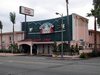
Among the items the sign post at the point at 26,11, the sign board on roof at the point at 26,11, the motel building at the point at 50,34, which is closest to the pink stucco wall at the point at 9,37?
the motel building at the point at 50,34

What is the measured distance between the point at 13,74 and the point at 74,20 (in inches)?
1441

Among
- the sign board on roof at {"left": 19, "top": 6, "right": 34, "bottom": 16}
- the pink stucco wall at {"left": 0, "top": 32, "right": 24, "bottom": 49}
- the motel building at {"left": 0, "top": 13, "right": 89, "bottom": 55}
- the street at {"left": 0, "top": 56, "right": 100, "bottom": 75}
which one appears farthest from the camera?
the pink stucco wall at {"left": 0, "top": 32, "right": 24, "bottom": 49}

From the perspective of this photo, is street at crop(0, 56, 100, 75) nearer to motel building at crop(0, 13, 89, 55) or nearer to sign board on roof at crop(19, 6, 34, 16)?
motel building at crop(0, 13, 89, 55)

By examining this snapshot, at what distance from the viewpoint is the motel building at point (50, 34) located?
54.0m

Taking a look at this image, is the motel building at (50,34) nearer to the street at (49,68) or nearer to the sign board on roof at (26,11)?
the sign board on roof at (26,11)

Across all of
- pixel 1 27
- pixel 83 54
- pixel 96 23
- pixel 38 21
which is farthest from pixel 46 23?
pixel 1 27

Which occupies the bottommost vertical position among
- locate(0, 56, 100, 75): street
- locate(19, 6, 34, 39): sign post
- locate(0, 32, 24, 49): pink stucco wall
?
locate(0, 56, 100, 75): street

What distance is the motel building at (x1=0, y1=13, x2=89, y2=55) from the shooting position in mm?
53966

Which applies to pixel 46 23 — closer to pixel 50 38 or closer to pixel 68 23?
pixel 50 38

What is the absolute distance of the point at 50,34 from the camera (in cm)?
5838

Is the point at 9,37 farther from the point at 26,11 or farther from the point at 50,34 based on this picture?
the point at 50,34

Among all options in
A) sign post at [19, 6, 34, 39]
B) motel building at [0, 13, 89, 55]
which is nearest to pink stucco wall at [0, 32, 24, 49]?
motel building at [0, 13, 89, 55]

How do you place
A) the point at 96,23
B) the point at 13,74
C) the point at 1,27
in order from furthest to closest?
the point at 1,27 → the point at 96,23 → the point at 13,74

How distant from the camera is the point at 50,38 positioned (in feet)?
191
